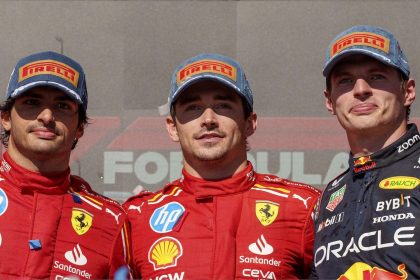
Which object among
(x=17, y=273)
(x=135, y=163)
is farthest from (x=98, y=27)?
(x=17, y=273)

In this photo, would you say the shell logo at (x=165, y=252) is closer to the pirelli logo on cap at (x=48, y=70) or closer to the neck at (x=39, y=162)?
the neck at (x=39, y=162)

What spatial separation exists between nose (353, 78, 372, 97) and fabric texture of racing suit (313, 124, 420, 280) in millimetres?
181

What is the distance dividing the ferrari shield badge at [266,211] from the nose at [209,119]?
1.06 ft

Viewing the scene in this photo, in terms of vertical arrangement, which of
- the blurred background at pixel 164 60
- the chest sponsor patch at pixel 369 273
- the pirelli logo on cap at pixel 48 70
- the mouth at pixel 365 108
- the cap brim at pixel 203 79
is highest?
the blurred background at pixel 164 60

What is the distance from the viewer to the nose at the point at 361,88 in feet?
6.70

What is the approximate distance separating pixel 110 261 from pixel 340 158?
1526 mm

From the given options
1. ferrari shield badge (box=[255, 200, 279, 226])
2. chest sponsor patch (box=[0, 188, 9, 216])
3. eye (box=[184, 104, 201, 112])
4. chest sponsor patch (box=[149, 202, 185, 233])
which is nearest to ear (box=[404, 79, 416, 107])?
ferrari shield badge (box=[255, 200, 279, 226])

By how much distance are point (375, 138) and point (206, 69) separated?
678 mm

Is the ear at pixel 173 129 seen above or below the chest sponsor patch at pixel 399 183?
above

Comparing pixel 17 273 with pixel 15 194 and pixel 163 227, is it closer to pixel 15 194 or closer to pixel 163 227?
pixel 15 194

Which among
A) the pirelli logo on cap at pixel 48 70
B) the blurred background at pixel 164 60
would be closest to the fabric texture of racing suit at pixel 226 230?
the pirelli logo on cap at pixel 48 70

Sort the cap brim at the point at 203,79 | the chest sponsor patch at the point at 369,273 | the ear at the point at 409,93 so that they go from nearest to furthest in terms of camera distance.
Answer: the chest sponsor patch at the point at 369,273 < the ear at the point at 409,93 < the cap brim at the point at 203,79

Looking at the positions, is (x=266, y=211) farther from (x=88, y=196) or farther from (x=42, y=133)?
(x=42, y=133)

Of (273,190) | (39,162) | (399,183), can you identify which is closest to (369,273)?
(399,183)
